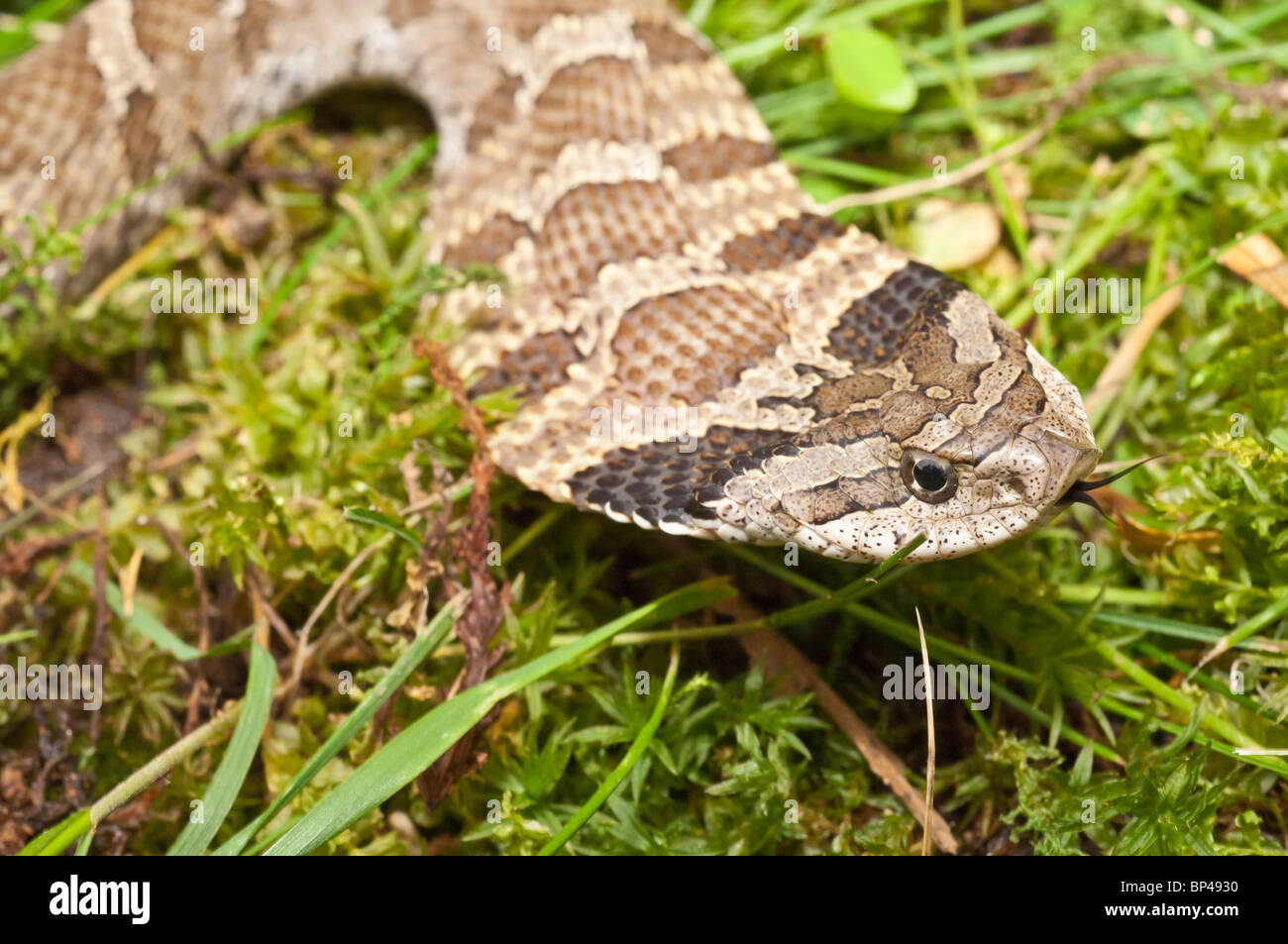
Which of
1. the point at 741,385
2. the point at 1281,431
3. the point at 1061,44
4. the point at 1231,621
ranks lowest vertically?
the point at 1231,621

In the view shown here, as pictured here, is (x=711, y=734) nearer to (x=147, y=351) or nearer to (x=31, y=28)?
(x=147, y=351)

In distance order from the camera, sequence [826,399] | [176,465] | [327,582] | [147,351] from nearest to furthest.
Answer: [826,399] → [327,582] → [176,465] → [147,351]

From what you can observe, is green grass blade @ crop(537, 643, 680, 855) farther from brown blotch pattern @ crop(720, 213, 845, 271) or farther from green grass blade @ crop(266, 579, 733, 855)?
brown blotch pattern @ crop(720, 213, 845, 271)

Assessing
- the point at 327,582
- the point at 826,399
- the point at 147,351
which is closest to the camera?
the point at 826,399

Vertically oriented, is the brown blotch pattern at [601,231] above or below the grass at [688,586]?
above
